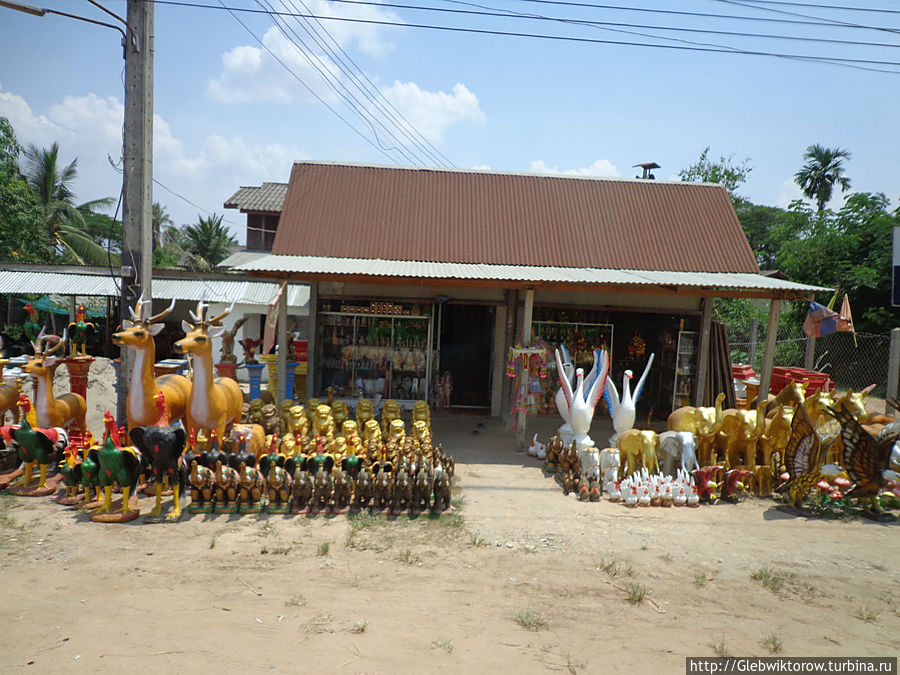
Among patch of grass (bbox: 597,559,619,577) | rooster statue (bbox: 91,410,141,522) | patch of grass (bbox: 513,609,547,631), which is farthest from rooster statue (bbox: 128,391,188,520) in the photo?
patch of grass (bbox: 597,559,619,577)

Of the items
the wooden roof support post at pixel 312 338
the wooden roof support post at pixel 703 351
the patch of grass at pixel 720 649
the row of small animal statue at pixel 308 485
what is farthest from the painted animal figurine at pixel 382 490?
the wooden roof support post at pixel 703 351

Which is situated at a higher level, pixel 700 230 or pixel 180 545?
pixel 700 230

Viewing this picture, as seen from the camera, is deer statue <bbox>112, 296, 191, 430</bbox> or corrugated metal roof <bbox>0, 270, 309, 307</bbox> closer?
deer statue <bbox>112, 296, 191, 430</bbox>

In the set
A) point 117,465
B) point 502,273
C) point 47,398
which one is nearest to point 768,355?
point 502,273

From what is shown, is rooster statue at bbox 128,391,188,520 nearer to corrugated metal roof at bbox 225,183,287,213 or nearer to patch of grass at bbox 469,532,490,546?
patch of grass at bbox 469,532,490,546

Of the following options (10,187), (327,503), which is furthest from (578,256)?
(10,187)

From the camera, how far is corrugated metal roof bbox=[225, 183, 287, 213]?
21.5 meters

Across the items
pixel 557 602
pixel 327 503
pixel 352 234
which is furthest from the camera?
pixel 352 234

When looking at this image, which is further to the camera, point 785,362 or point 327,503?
point 785,362

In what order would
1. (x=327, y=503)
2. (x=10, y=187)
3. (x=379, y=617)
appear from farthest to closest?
(x=10, y=187) < (x=327, y=503) < (x=379, y=617)

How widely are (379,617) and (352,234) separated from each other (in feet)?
26.6

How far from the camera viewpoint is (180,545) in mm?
5258

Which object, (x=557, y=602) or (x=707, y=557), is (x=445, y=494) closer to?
(x=557, y=602)

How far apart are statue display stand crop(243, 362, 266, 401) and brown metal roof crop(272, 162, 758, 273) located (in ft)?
6.86
